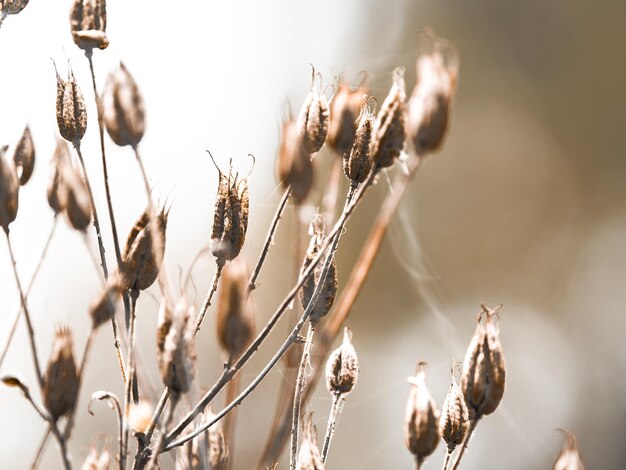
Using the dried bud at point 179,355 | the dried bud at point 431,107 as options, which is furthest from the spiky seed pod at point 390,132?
the dried bud at point 179,355

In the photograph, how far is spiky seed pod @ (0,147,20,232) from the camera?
0.37 metres

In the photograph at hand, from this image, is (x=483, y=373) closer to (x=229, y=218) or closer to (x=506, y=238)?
(x=229, y=218)

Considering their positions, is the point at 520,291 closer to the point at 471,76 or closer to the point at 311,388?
the point at 471,76

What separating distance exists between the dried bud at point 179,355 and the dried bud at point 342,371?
0.17m

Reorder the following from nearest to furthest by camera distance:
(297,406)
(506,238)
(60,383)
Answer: (60,383) < (297,406) < (506,238)

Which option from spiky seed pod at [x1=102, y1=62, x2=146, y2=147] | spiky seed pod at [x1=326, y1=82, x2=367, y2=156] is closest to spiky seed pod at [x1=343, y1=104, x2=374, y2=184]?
spiky seed pod at [x1=326, y1=82, x2=367, y2=156]

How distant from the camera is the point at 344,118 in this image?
1.37ft

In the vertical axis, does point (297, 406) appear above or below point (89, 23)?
below

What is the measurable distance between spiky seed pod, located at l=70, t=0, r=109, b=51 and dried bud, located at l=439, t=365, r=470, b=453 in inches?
10.1

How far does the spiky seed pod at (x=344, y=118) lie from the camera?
0.42 metres

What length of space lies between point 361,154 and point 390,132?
0.18 ft

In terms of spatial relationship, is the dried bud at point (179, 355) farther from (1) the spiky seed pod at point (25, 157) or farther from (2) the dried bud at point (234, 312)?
(1) the spiky seed pod at point (25, 157)

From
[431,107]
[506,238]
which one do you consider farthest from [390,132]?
[506,238]

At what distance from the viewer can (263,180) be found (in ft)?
8.19
